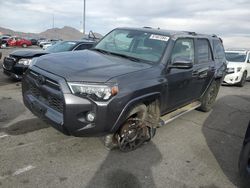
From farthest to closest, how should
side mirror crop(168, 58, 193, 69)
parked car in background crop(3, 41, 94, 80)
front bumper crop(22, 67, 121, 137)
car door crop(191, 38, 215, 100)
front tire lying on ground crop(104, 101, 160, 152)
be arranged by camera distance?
parked car in background crop(3, 41, 94, 80)
car door crop(191, 38, 215, 100)
side mirror crop(168, 58, 193, 69)
front tire lying on ground crop(104, 101, 160, 152)
front bumper crop(22, 67, 121, 137)

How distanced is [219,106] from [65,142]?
497 centimetres

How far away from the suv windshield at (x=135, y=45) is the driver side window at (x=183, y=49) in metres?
0.23

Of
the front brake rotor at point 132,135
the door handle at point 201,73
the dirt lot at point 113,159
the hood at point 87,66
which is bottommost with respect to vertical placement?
the dirt lot at point 113,159

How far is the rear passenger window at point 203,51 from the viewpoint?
5.46 meters

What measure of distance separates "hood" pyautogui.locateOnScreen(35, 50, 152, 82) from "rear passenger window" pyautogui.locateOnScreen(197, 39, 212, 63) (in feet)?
6.34

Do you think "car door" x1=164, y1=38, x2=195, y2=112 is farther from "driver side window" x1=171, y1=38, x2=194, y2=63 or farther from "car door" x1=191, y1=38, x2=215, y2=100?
"car door" x1=191, y1=38, x2=215, y2=100

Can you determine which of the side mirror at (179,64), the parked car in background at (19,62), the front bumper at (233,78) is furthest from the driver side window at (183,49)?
the front bumper at (233,78)

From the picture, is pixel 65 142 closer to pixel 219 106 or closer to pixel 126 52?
pixel 126 52

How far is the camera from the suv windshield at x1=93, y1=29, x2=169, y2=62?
434 centimetres

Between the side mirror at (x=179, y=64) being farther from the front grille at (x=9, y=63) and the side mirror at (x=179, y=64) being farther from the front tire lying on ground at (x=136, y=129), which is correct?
the front grille at (x=9, y=63)

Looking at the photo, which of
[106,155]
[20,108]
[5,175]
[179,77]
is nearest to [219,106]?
[179,77]

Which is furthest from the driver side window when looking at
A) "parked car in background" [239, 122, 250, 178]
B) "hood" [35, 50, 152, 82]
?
"parked car in background" [239, 122, 250, 178]

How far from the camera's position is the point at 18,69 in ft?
26.1

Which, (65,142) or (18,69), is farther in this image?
(18,69)
